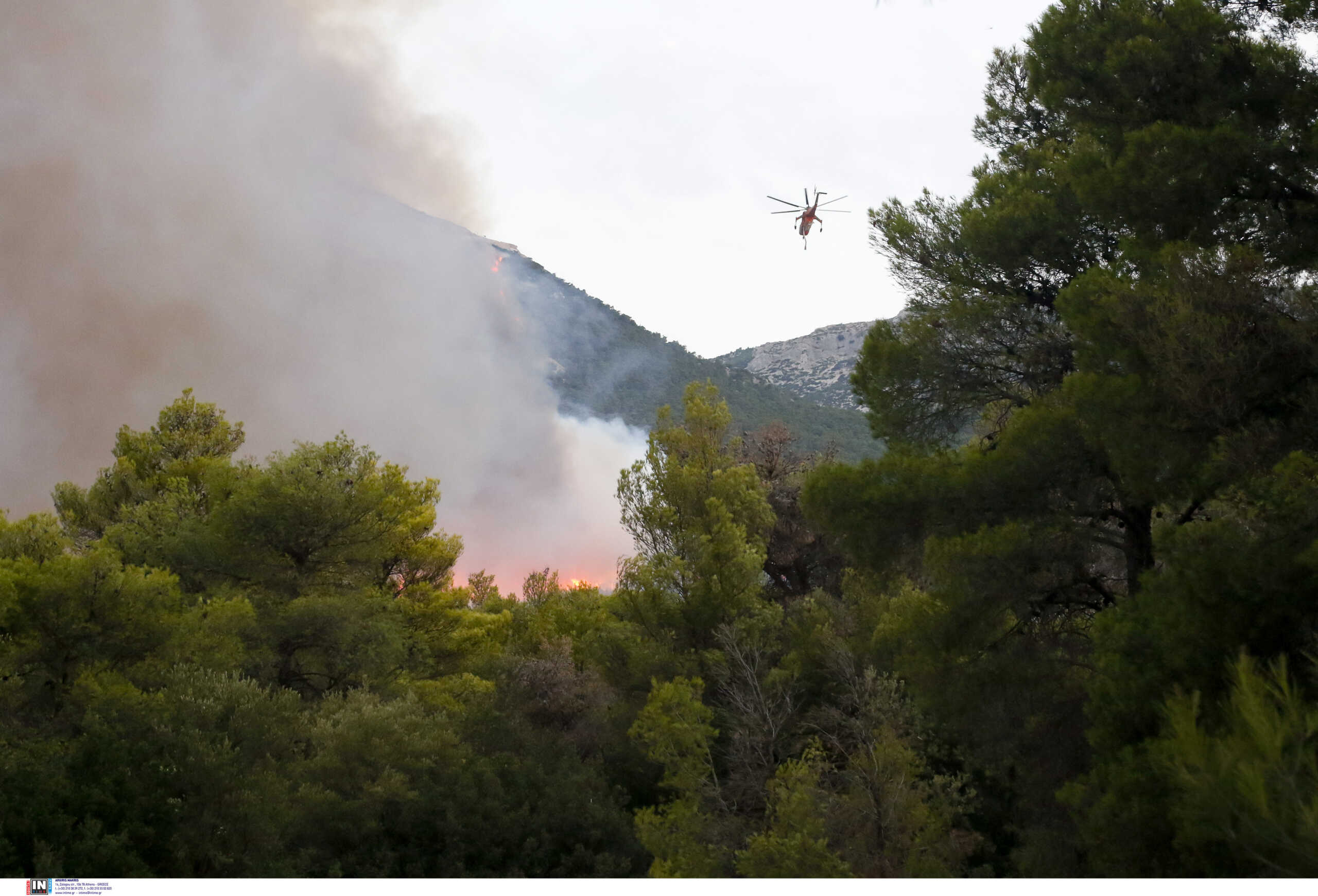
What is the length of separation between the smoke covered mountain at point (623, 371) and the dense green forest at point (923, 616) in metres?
28.8

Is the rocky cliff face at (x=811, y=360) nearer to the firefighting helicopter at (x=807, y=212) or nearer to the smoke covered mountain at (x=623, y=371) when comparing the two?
the smoke covered mountain at (x=623, y=371)

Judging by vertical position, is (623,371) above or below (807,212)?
above

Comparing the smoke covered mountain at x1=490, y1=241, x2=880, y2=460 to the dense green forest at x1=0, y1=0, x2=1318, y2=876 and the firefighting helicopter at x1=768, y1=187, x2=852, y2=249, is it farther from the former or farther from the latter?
the firefighting helicopter at x1=768, y1=187, x2=852, y2=249

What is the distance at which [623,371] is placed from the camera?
66.0 metres

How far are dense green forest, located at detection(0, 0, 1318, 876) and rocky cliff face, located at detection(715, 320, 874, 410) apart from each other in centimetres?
4859

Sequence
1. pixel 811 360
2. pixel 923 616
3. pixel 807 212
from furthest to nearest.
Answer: pixel 811 360, pixel 807 212, pixel 923 616

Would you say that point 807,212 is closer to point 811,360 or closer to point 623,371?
point 623,371

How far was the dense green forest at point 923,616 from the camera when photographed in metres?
6.54

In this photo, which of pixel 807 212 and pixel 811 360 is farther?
pixel 811 360

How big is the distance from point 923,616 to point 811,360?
263ft

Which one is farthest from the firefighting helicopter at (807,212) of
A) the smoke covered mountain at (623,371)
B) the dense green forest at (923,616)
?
the smoke covered mountain at (623,371)

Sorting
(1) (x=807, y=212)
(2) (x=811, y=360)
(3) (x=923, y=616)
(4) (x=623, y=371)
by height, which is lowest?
(3) (x=923, y=616)

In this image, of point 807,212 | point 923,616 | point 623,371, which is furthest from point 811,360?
point 923,616

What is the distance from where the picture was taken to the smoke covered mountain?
53.8m
